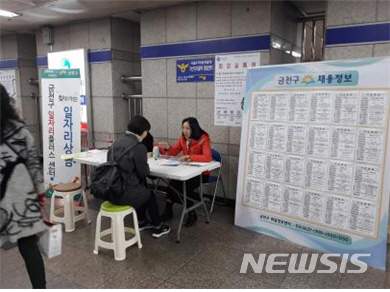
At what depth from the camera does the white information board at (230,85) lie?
378 cm

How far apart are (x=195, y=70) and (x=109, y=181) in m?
2.11

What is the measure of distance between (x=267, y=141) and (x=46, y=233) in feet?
7.18

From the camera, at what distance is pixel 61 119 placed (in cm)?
411

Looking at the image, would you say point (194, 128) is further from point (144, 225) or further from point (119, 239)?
point (119, 239)

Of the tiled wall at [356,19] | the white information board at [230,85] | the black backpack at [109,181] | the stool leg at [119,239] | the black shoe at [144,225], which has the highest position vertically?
the tiled wall at [356,19]

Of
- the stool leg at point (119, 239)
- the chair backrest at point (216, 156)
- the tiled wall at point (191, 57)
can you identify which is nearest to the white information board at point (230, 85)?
the tiled wall at point (191, 57)

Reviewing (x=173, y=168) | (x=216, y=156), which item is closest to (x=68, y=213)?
A: (x=173, y=168)

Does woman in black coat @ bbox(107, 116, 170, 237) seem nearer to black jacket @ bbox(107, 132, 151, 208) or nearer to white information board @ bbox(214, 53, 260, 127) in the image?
black jacket @ bbox(107, 132, 151, 208)

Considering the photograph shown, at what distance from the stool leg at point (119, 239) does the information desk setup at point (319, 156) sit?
1.31 m

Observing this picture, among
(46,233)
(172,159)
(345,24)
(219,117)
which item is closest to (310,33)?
(345,24)

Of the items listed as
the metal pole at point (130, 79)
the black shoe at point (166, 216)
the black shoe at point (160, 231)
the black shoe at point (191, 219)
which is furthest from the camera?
the metal pole at point (130, 79)

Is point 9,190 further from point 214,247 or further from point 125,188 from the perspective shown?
point 214,247

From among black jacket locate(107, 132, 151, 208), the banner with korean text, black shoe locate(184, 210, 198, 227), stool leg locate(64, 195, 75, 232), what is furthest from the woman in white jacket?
the banner with korean text

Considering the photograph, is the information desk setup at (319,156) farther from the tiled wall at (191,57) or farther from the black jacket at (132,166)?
the black jacket at (132,166)
